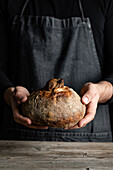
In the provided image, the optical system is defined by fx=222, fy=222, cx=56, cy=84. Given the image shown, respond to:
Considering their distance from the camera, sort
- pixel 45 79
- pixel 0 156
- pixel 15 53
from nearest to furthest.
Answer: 1. pixel 0 156
2. pixel 45 79
3. pixel 15 53

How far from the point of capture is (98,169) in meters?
0.93

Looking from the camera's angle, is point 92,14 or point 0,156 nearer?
point 0,156

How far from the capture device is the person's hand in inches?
42.5

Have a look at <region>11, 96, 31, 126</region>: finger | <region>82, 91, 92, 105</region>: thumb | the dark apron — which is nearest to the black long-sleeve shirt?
the dark apron

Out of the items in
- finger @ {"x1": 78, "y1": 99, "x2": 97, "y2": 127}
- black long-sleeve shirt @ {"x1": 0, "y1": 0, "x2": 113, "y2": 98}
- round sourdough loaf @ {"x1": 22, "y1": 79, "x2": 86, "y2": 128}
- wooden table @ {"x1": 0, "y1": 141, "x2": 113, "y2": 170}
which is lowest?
wooden table @ {"x1": 0, "y1": 141, "x2": 113, "y2": 170}

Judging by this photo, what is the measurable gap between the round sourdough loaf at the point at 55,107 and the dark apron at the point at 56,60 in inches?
16.4

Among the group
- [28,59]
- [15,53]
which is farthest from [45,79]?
[15,53]

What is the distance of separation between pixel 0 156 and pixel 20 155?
9 cm

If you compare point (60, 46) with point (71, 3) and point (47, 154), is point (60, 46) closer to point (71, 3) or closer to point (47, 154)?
point (71, 3)

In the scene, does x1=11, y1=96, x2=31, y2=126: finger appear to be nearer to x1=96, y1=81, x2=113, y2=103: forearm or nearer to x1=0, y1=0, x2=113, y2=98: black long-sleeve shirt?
x1=0, y1=0, x2=113, y2=98: black long-sleeve shirt

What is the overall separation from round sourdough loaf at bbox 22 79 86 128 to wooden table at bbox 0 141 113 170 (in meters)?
0.16

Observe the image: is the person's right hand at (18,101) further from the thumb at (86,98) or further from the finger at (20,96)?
the thumb at (86,98)

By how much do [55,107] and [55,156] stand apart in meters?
0.25

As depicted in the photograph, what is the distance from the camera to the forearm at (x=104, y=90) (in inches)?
51.4
